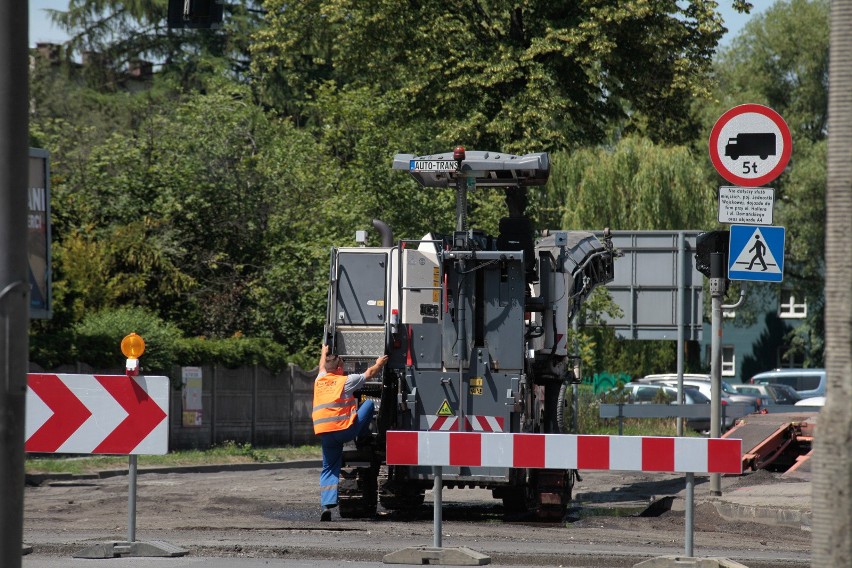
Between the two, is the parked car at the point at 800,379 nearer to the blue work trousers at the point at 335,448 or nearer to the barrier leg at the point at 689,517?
the blue work trousers at the point at 335,448

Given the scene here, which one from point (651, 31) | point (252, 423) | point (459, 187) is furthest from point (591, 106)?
point (459, 187)

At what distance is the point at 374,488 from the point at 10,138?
8810 millimetres

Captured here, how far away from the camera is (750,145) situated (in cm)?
1210

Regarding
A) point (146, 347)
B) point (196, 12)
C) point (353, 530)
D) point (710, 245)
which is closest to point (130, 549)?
point (353, 530)

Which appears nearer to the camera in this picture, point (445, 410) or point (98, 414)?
point (98, 414)

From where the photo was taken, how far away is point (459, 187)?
14.5 meters

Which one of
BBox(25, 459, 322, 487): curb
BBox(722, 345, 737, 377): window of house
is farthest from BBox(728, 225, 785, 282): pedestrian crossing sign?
BBox(722, 345, 737, 377): window of house

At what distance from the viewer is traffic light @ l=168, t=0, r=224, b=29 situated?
11055 millimetres

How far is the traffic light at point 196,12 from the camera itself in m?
11.1

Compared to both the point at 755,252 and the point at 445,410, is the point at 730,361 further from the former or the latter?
the point at 755,252

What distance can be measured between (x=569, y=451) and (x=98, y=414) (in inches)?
143

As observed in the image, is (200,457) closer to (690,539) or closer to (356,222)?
(356,222)

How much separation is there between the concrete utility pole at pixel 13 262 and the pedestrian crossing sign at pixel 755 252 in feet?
26.2

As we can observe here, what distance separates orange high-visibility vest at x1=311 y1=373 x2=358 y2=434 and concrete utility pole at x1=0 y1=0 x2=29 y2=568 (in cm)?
781
